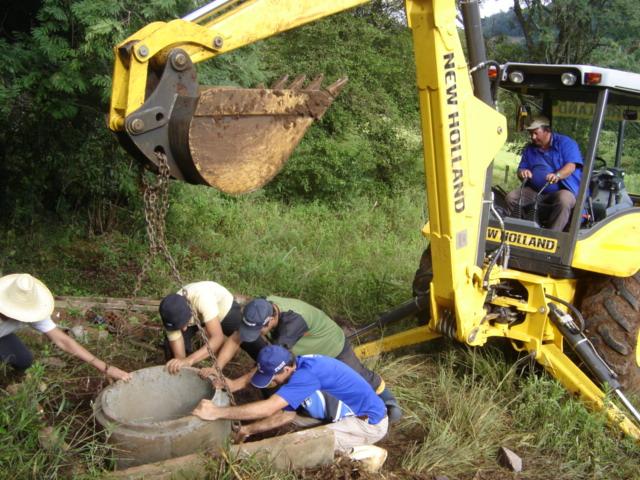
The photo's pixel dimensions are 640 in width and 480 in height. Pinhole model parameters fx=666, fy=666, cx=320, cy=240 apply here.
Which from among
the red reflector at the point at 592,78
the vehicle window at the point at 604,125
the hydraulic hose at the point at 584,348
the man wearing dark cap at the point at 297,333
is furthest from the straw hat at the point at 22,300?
the vehicle window at the point at 604,125

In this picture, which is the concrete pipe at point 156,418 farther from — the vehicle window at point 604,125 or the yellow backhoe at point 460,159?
the vehicle window at point 604,125

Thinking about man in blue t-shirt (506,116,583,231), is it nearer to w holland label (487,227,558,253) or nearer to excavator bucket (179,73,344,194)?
w holland label (487,227,558,253)

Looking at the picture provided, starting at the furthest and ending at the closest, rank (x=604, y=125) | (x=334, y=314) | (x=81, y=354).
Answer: (x=334, y=314), (x=604, y=125), (x=81, y=354)

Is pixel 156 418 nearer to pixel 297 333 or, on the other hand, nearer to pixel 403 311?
pixel 297 333

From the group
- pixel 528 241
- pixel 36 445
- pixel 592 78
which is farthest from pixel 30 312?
pixel 592 78

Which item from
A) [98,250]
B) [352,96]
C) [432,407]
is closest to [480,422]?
[432,407]

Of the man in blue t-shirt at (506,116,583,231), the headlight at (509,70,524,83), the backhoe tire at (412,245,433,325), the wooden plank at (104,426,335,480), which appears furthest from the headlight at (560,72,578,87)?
the wooden plank at (104,426,335,480)

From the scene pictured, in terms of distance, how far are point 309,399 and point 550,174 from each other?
8.35ft

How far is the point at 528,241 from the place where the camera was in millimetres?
4957

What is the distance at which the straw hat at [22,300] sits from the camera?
4.14 meters

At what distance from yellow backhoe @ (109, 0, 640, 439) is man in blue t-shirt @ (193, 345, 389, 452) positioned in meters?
0.81

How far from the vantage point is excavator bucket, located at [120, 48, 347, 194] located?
9.49 ft

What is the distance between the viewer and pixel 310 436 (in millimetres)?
4008

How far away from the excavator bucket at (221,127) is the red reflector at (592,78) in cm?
215
